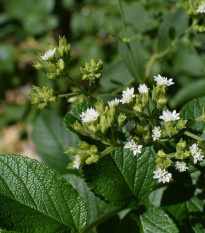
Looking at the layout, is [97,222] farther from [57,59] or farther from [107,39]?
[107,39]

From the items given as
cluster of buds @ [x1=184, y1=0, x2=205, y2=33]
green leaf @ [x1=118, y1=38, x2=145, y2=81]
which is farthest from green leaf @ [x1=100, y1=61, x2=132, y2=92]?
cluster of buds @ [x1=184, y1=0, x2=205, y2=33]

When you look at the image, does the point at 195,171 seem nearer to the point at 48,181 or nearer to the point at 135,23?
the point at 48,181

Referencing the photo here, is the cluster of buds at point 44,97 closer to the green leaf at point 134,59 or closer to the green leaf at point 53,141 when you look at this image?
the green leaf at point 53,141

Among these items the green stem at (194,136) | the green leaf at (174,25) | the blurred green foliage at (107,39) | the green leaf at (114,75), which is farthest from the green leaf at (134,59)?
the green stem at (194,136)

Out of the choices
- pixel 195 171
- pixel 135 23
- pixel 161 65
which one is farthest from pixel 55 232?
pixel 161 65

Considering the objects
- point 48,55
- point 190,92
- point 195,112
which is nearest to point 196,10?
point 195,112

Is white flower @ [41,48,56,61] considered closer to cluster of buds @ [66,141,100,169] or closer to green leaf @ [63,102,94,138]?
green leaf @ [63,102,94,138]
